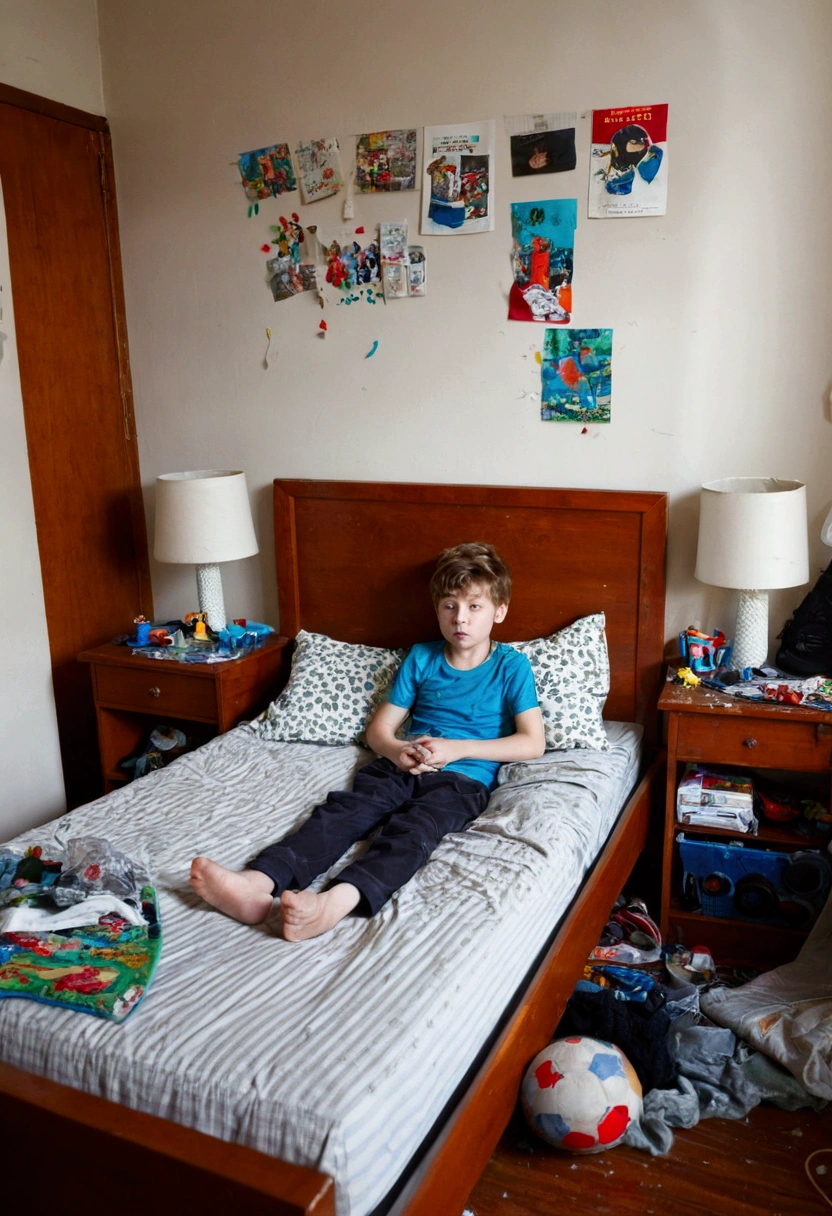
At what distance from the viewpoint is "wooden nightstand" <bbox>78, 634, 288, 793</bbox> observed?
8.99ft

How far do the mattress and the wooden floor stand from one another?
1.23ft

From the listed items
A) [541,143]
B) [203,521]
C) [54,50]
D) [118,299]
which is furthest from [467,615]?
[54,50]

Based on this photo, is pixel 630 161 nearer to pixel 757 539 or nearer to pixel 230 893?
pixel 757 539

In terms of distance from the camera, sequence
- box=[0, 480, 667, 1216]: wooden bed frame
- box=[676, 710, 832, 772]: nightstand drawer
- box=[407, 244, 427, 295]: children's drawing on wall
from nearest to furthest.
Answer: box=[0, 480, 667, 1216]: wooden bed frame, box=[676, 710, 832, 772]: nightstand drawer, box=[407, 244, 427, 295]: children's drawing on wall

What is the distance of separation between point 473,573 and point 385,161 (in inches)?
47.0

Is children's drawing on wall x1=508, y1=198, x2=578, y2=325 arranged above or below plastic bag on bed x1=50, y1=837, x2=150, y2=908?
above

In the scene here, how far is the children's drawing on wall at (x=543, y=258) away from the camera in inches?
100.0

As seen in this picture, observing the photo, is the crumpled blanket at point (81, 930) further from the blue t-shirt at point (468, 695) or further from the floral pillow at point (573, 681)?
the floral pillow at point (573, 681)

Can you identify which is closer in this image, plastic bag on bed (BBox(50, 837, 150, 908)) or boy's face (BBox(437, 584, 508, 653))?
plastic bag on bed (BBox(50, 837, 150, 908))

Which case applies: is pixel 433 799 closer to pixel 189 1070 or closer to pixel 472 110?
pixel 189 1070

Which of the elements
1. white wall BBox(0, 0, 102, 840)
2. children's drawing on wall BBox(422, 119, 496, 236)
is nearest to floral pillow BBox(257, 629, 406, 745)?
white wall BBox(0, 0, 102, 840)

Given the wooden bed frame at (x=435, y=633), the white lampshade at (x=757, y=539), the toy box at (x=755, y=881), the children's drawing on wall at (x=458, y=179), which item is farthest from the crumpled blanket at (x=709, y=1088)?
the children's drawing on wall at (x=458, y=179)

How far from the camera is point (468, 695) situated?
2416mm

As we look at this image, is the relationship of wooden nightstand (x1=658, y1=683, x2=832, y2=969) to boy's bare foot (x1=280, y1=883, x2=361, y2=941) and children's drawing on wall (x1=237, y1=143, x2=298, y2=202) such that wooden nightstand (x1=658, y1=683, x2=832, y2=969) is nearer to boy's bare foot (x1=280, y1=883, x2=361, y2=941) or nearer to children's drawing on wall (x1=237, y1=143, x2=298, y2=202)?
boy's bare foot (x1=280, y1=883, x2=361, y2=941)
